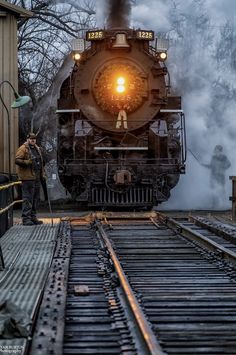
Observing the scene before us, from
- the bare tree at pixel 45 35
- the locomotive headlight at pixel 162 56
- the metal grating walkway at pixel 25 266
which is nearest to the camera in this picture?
the metal grating walkway at pixel 25 266

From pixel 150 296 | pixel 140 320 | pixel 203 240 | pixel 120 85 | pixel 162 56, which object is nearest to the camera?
pixel 140 320

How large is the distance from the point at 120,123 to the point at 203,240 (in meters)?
6.71

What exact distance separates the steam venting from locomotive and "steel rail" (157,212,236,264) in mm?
2884

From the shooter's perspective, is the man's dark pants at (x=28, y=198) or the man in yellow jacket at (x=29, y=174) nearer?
the man in yellow jacket at (x=29, y=174)

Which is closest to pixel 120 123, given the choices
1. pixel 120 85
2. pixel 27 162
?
pixel 120 85

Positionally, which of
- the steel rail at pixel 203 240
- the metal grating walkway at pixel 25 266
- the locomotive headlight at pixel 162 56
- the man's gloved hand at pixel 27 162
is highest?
the locomotive headlight at pixel 162 56

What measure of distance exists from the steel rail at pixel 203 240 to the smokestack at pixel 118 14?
7591 millimetres

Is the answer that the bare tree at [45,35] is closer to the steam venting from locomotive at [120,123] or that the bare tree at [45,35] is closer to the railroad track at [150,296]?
the steam venting from locomotive at [120,123]

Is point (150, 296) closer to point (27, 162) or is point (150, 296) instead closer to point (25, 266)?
point (25, 266)

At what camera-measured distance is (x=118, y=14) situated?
17.9 m

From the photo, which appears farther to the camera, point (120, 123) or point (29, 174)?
point (120, 123)

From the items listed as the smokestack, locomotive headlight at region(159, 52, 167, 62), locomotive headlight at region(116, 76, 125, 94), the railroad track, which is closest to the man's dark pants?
the railroad track

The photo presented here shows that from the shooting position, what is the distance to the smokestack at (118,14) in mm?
17906

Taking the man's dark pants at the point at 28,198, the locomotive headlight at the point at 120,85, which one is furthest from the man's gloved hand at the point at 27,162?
the locomotive headlight at the point at 120,85
